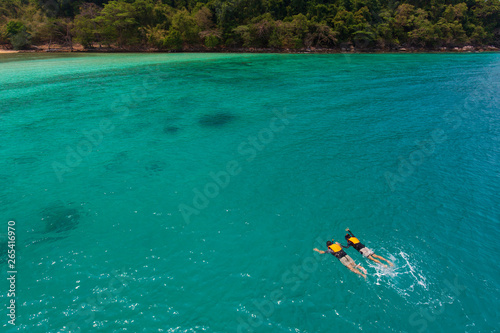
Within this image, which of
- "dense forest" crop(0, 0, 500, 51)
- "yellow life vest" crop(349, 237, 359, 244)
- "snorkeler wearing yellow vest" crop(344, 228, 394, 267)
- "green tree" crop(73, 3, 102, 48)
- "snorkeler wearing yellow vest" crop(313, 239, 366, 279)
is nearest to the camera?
"snorkeler wearing yellow vest" crop(313, 239, 366, 279)

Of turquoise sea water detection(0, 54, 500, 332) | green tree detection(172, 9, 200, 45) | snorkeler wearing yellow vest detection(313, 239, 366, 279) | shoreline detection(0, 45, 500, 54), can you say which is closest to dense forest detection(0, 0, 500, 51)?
green tree detection(172, 9, 200, 45)

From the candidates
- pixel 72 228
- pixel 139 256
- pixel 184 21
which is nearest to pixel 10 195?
pixel 72 228

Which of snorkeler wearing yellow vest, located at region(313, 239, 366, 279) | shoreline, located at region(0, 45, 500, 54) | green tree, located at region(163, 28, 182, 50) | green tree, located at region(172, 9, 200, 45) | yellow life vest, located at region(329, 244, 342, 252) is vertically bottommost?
snorkeler wearing yellow vest, located at region(313, 239, 366, 279)

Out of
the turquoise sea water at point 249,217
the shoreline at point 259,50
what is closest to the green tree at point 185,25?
the shoreline at point 259,50

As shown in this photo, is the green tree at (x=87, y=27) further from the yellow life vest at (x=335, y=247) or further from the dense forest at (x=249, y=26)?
the yellow life vest at (x=335, y=247)

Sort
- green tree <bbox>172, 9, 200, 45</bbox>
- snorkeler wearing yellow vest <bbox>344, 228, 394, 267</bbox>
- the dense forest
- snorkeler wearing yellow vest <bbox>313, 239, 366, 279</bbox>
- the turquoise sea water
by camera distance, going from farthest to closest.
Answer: green tree <bbox>172, 9, 200, 45</bbox>, the dense forest, snorkeler wearing yellow vest <bbox>344, 228, 394, 267</bbox>, snorkeler wearing yellow vest <bbox>313, 239, 366, 279</bbox>, the turquoise sea water

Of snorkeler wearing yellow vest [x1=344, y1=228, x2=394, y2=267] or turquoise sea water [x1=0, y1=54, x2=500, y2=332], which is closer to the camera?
turquoise sea water [x1=0, y1=54, x2=500, y2=332]

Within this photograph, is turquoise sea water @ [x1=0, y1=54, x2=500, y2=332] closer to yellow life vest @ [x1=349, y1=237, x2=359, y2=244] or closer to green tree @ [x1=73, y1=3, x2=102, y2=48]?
yellow life vest @ [x1=349, y1=237, x2=359, y2=244]
